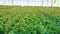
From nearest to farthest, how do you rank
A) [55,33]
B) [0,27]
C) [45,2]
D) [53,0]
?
[55,33] < [0,27] < [53,0] < [45,2]

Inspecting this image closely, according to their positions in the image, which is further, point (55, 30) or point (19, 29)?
point (55, 30)

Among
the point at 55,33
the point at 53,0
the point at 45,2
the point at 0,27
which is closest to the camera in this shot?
the point at 55,33

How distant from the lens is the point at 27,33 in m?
3.42

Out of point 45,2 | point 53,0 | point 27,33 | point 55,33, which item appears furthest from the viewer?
point 45,2

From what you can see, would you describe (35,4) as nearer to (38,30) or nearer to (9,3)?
(9,3)

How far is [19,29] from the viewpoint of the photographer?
138 inches

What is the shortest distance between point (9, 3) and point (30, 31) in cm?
2528

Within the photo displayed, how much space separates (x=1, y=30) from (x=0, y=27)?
86mm

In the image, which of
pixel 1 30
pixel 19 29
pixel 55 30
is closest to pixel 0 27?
pixel 1 30

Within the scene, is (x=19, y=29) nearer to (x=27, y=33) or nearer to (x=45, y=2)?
(x=27, y=33)

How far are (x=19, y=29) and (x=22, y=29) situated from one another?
5 centimetres

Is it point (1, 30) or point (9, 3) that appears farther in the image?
point (9, 3)

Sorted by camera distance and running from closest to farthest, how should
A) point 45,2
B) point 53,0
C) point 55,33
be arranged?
point 55,33 → point 53,0 → point 45,2

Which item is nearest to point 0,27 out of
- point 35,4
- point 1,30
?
point 1,30
